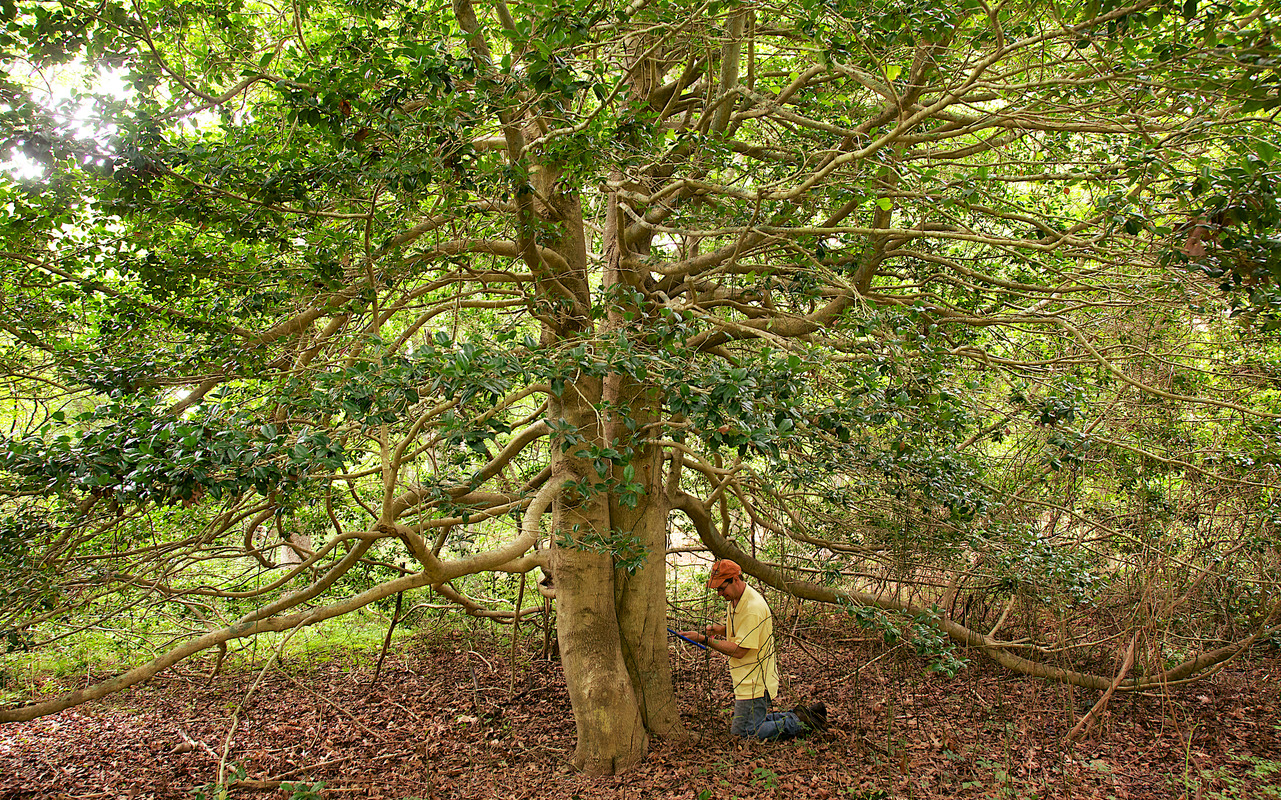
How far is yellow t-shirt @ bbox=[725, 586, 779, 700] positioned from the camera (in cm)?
536

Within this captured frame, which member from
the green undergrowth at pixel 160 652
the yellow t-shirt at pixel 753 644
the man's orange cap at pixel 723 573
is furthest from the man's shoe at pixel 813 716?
the green undergrowth at pixel 160 652

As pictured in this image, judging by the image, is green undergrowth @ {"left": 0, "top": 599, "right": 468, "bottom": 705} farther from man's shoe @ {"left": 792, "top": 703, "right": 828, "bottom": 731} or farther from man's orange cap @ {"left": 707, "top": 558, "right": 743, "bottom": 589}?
man's shoe @ {"left": 792, "top": 703, "right": 828, "bottom": 731}

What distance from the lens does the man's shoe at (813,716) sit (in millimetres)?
5699

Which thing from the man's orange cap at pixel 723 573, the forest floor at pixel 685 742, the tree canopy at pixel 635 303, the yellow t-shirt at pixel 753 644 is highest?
the tree canopy at pixel 635 303

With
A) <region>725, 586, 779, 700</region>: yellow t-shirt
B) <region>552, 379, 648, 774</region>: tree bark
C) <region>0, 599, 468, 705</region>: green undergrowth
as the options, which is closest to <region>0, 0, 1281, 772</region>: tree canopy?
<region>552, 379, 648, 774</region>: tree bark

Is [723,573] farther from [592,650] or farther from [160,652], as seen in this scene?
[160,652]

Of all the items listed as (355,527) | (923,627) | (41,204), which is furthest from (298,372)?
(923,627)

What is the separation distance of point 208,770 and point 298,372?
3.37 m

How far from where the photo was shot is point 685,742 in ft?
18.6

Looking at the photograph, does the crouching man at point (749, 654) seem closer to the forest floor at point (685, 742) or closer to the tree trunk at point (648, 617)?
the forest floor at point (685, 742)

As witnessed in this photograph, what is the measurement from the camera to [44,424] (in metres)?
3.14

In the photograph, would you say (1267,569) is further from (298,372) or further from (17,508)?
(17,508)

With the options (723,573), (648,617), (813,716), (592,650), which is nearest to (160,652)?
(592,650)

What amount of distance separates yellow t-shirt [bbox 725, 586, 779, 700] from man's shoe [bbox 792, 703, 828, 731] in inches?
19.0
